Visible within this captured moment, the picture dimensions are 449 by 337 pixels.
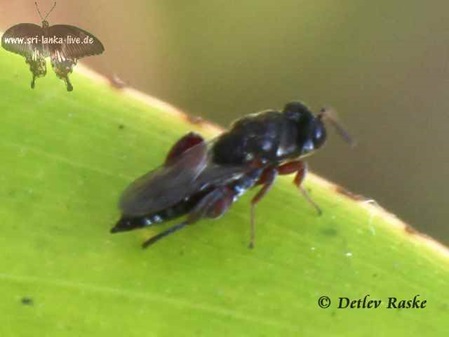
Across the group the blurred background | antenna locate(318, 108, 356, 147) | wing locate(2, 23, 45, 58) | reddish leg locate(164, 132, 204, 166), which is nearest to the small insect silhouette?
wing locate(2, 23, 45, 58)

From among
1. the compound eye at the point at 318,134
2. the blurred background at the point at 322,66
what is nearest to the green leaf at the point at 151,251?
the compound eye at the point at 318,134

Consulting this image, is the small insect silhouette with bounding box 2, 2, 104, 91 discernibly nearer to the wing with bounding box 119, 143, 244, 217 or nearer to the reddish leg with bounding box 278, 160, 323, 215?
the wing with bounding box 119, 143, 244, 217

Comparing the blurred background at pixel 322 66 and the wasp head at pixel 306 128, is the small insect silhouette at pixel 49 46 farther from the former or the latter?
the blurred background at pixel 322 66

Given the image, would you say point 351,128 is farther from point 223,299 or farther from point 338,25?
point 223,299

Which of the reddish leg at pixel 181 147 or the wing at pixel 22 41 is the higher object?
the wing at pixel 22 41

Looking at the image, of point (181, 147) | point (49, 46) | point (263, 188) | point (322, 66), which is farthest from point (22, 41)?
point (322, 66)
